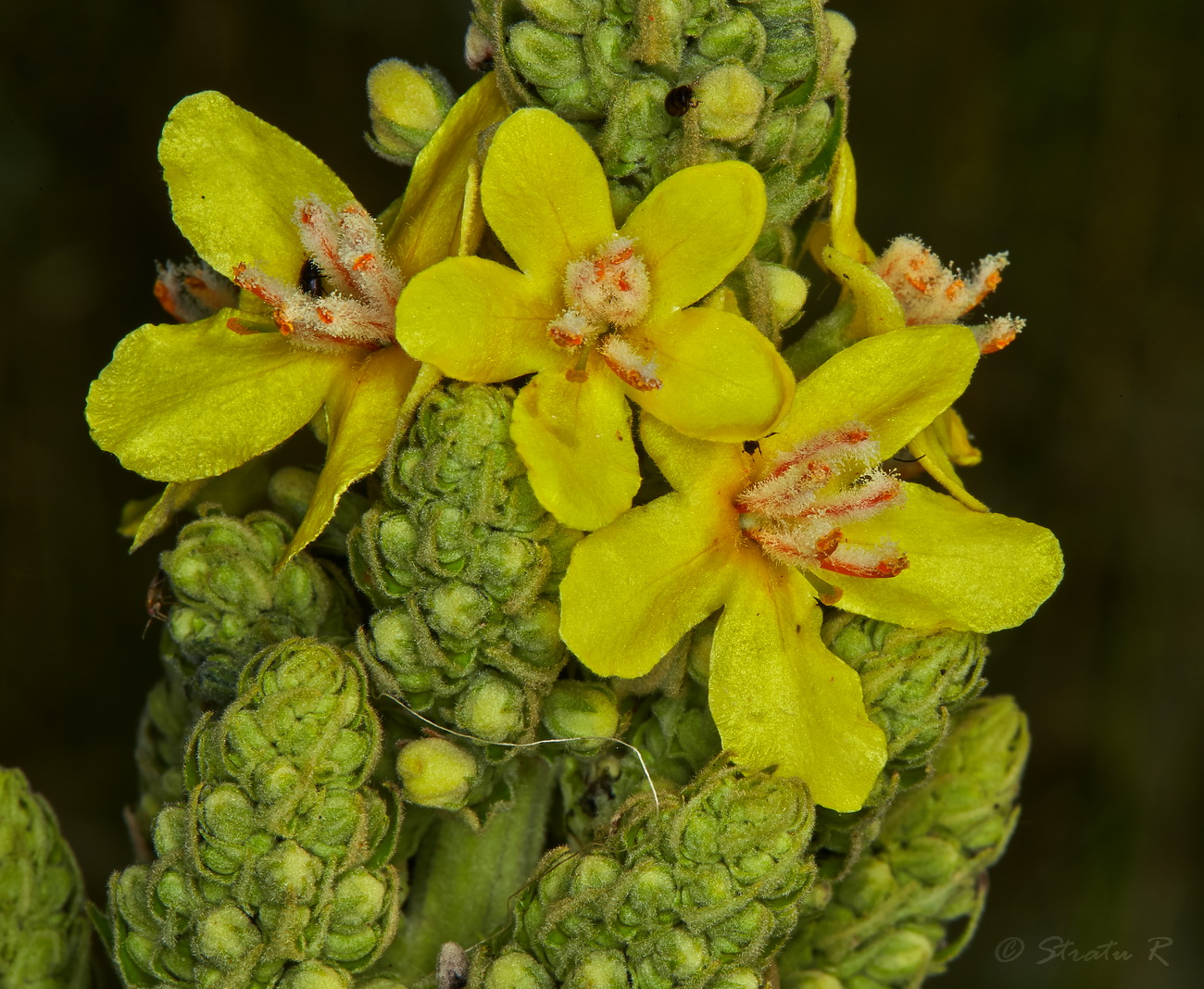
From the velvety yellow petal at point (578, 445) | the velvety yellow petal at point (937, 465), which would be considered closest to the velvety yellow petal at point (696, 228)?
the velvety yellow petal at point (578, 445)

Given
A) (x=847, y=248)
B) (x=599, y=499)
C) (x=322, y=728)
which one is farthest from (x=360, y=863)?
(x=847, y=248)

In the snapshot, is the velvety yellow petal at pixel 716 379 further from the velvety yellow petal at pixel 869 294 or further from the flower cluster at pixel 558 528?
the velvety yellow petal at pixel 869 294

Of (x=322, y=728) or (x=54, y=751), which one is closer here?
(x=322, y=728)

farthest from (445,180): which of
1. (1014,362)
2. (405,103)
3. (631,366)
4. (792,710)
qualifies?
(1014,362)

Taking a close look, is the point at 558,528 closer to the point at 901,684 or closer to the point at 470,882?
the point at 901,684

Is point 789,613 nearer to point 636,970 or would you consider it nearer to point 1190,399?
point 636,970

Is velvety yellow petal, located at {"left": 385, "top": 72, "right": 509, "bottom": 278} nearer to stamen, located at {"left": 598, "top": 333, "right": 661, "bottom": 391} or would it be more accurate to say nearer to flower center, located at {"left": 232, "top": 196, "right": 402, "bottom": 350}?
flower center, located at {"left": 232, "top": 196, "right": 402, "bottom": 350}

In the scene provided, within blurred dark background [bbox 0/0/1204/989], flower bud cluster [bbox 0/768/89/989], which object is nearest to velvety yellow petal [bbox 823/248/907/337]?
flower bud cluster [bbox 0/768/89/989]
